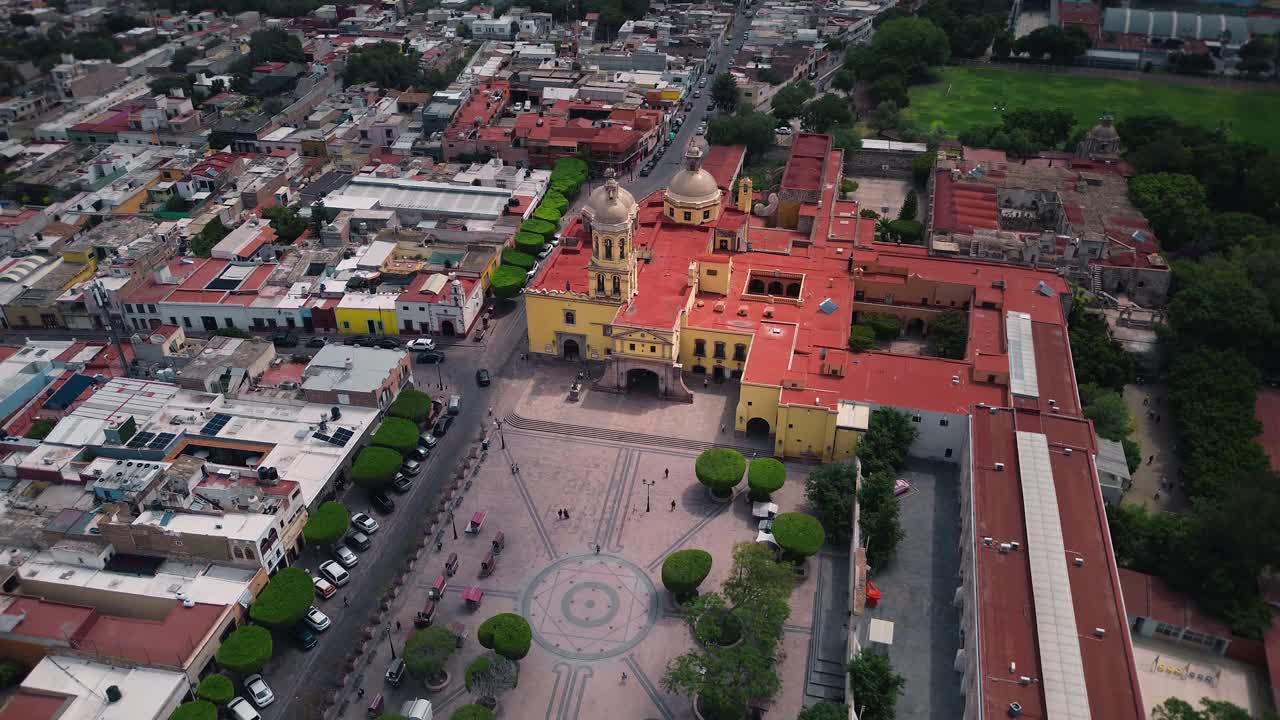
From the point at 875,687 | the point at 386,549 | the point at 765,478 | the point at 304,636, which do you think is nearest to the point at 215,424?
the point at 386,549

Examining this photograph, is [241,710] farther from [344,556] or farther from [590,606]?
[590,606]

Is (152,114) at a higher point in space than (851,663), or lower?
higher

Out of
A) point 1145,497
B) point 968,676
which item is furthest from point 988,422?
point 968,676

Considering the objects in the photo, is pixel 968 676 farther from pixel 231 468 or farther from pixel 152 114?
pixel 152 114

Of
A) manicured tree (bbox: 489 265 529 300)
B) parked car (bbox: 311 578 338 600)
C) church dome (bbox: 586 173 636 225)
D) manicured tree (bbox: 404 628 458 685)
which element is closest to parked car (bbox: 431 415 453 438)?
parked car (bbox: 311 578 338 600)

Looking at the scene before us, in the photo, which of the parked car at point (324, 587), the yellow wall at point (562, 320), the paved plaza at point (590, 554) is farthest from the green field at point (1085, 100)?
the parked car at point (324, 587)

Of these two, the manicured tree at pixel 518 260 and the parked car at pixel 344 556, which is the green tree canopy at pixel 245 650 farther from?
the manicured tree at pixel 518 260

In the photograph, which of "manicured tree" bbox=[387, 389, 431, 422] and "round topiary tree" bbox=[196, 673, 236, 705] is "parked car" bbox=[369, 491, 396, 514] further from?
"round topiary tree" bbox=[196, 673, 236, 705]
